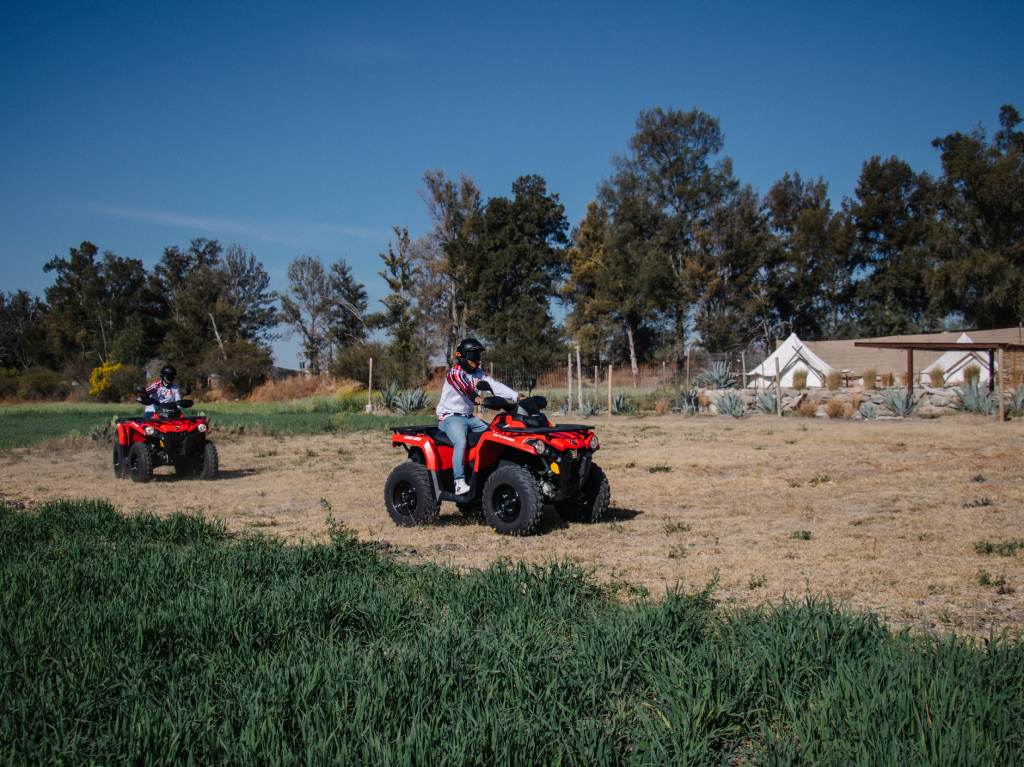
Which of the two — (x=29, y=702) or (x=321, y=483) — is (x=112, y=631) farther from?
(x=321, y=483)

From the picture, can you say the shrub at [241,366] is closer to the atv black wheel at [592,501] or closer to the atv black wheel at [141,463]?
the atv black wheel at [141,463]

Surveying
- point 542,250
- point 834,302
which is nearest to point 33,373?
point 542,250

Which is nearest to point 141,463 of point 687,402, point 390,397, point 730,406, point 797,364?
point 390,397

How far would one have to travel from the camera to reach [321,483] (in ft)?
42.0

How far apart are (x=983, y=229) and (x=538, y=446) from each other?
167ft

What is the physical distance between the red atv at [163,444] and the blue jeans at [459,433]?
624cm

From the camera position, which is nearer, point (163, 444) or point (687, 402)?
point (163, 444)

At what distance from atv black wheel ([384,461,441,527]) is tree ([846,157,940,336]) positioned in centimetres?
5098

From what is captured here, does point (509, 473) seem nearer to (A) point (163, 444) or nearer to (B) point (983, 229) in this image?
(A) point (163, 444)

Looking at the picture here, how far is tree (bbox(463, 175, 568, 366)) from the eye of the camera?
54031mm

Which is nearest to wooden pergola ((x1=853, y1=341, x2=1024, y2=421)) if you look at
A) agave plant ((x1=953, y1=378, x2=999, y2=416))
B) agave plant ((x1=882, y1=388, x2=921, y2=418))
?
agave plant ((x1=882, y1=388, x2=921, y2=418))

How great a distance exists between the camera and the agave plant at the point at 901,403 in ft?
78.2

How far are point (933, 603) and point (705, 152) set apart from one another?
53.6 metres

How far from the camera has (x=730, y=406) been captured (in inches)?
1054
